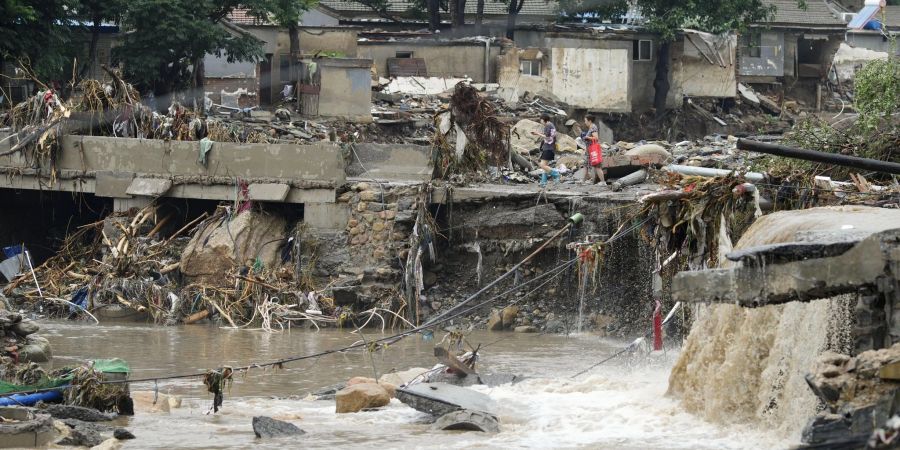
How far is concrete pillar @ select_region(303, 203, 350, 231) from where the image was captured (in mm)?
20406

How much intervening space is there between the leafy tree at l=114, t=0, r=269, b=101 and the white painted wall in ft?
28.7

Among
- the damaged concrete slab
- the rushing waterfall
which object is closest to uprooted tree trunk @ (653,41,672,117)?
the rushing waterfall

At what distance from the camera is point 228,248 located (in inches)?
791

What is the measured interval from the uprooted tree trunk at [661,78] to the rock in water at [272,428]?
2829cm

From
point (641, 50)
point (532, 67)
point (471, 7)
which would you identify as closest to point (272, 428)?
point (532, 67)

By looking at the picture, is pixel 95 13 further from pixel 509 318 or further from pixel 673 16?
pixel 509 318

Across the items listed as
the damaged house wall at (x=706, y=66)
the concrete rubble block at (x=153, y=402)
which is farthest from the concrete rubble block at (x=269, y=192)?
the damaged house wall at (x=706, y=66)

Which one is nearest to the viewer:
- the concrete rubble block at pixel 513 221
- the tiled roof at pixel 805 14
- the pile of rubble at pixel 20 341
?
the pile of rubble at pixel 20 341

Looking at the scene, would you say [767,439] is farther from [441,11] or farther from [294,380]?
[441,11]

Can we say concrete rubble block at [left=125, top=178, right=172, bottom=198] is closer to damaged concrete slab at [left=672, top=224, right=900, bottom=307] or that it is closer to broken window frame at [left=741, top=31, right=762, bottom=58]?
damaged concrete slab at [left=672, top=224, right=900, bottom=307]

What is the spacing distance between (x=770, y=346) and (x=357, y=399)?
12.9 feet

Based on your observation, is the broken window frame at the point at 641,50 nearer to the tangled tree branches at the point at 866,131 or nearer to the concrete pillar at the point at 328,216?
the tangled tree branches at the point at 866,131

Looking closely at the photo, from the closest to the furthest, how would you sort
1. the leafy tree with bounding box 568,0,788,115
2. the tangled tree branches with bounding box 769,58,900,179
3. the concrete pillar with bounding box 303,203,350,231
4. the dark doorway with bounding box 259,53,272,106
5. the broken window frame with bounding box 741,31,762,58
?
the tangled tree branches with bounding box 769,58,900,179 < the concrete pillar with bounding box 303,203,350,231 < the dark doorway with bounding box 259,53,272,106 < the leafy tree with bounding box 568,0,788,115 < the broken window frame with bounding box 741,31,762,58

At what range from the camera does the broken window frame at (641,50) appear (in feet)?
126
